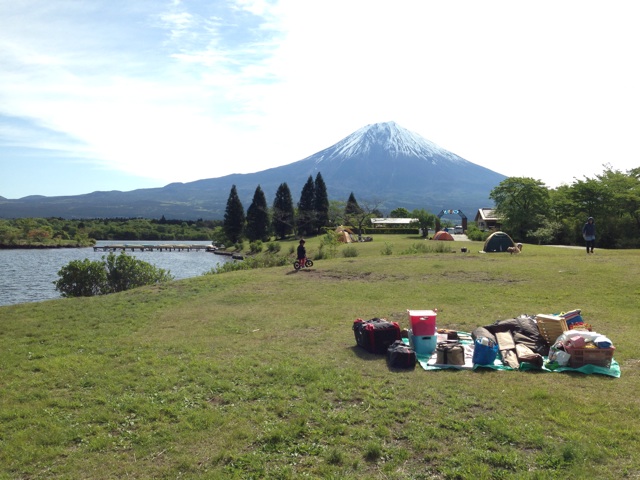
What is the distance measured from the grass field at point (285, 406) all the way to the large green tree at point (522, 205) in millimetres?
33880

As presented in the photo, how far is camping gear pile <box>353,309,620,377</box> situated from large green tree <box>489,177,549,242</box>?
36.1 meters

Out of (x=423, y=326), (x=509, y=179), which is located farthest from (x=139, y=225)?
(x=423, y=326)

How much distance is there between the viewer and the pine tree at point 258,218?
72.8 metres

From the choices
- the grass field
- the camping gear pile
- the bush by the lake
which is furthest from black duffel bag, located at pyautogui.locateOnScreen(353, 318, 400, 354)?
Result: the bush by the lake

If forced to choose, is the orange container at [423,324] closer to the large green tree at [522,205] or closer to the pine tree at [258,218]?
the large green tree at [522,205]

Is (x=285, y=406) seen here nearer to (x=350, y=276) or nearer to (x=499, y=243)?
(x=350, y=276)

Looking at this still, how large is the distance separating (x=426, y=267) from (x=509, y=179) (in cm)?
3438

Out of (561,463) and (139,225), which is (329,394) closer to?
(561,463)

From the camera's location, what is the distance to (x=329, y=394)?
610cm

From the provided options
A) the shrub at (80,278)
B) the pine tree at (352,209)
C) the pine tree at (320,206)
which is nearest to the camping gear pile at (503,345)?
the shrub at (80,278)

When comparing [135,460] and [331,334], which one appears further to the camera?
[331,334]

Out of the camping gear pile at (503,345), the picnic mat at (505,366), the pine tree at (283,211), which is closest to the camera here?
the picnic mat at (505,366)

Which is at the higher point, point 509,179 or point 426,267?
point 509,179

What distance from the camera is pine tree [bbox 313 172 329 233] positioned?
70312mm
